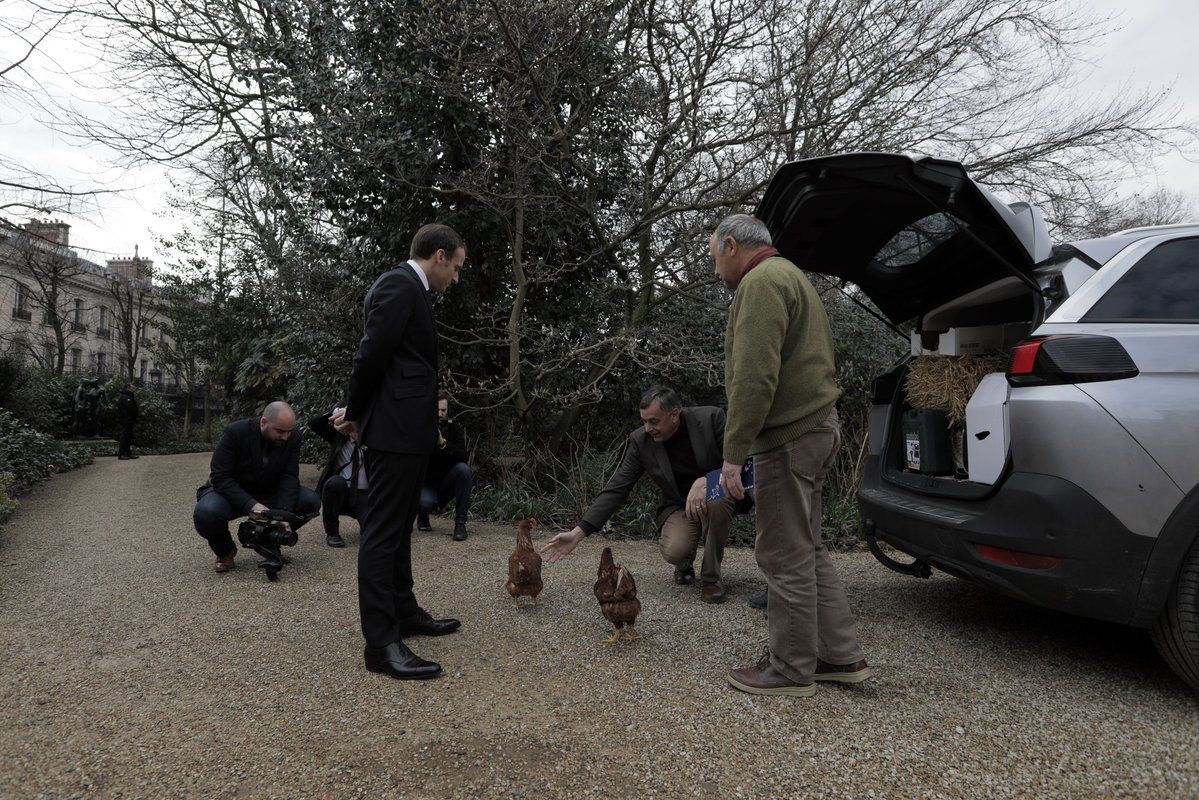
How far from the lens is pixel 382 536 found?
122 inches

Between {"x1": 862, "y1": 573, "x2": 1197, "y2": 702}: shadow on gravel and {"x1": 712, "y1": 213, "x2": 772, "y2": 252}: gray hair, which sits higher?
{"x1": 712, "y1": 213, "x2": 772, "y2": 252}: gray hair

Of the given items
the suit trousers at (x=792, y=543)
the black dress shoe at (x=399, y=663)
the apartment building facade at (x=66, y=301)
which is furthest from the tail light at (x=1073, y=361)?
the apartment building facade at (x=66, y=301)

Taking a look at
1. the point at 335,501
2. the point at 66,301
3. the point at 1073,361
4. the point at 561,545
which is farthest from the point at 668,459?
the point at 66,301

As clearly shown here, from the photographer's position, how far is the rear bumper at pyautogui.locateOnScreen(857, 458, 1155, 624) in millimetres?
2580

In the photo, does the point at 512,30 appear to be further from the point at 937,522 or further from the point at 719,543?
the point at 937,522

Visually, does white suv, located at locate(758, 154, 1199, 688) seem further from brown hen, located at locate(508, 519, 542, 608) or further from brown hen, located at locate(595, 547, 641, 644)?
brown hen, located at locate(508, 519, 542, 608)

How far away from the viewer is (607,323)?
26.9ft

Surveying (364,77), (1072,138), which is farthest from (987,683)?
(364,77)

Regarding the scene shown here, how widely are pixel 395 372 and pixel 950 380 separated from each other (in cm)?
288

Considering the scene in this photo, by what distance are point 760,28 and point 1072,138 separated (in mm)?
3784

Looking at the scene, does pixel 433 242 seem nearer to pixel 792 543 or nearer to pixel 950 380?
pixel 792 543

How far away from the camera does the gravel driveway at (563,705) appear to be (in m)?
2.18

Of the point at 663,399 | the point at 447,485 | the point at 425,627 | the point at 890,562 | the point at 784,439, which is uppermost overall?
the point at 663,399

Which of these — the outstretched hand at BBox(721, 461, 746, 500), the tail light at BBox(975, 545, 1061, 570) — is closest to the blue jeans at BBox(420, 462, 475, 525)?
the outstretched hand at BBox(721, 461, 746, 500)
